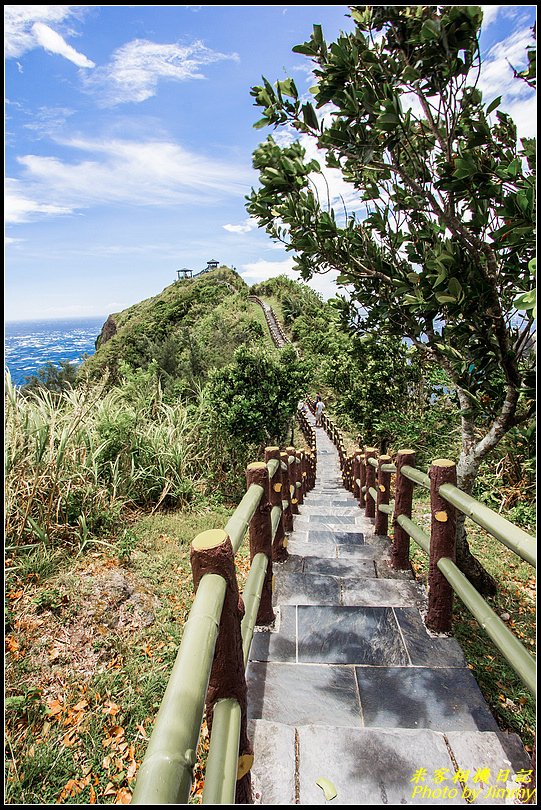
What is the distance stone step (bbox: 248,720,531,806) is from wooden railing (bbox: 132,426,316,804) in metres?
0.23

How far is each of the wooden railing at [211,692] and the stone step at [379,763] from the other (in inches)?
9.1

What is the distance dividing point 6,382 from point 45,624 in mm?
2723

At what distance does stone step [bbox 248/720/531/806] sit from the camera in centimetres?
156

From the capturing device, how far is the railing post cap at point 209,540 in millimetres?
1244

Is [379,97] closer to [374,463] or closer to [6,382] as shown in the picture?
[374,463]

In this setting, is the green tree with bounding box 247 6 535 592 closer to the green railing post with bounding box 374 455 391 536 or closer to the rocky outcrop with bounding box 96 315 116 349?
the green railing post with bounding box 374 455 391 536

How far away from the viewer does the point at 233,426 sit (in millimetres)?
8203

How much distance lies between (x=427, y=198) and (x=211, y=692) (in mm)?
3261

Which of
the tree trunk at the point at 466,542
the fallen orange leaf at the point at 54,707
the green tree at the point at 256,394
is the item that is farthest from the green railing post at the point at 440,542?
the green tree at the point at 256,394

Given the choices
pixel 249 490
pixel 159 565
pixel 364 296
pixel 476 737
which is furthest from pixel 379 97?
pixel 159 565

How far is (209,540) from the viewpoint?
128cm

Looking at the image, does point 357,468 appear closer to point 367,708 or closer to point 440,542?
point 440,542

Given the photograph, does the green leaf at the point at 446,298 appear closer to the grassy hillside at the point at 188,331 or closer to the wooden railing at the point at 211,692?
the wooden railing at the point at 211,692

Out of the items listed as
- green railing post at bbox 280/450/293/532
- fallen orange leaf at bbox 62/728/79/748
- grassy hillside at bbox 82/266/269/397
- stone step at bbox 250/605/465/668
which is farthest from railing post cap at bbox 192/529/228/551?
grassy hillside at bbox 82/266/269/397
